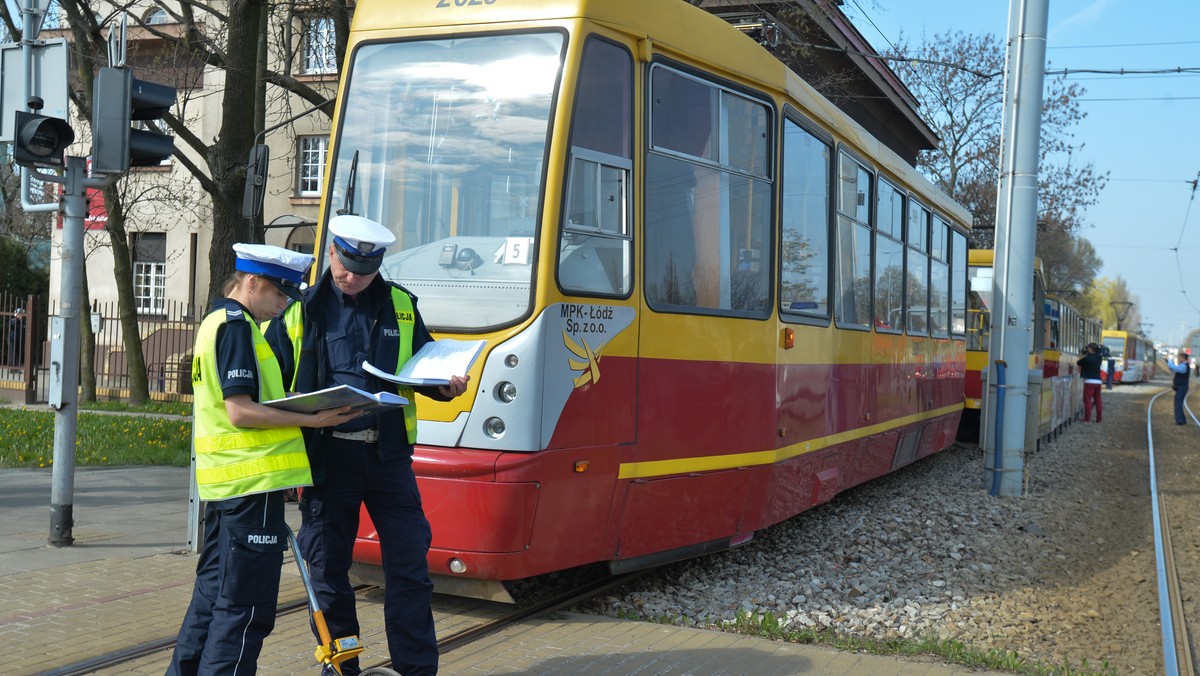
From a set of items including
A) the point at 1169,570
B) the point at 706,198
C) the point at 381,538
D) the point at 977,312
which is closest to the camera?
the point at 381,538

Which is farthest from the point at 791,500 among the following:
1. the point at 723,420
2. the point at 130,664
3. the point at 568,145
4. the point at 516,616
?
the point at 130,664

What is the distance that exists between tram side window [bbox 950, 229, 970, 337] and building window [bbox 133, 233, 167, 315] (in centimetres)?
1985

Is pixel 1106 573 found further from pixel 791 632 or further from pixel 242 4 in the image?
pixel 242 4

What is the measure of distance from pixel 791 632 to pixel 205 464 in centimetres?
333

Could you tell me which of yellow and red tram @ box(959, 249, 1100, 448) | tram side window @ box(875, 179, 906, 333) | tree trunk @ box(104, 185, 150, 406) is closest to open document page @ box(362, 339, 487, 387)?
tram side window @ box(875, 179, 906, 333)

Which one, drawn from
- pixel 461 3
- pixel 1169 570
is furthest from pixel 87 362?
pixel 1169 570

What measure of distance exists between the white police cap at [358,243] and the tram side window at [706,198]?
7.59 ft

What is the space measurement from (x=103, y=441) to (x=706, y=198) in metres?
9.70

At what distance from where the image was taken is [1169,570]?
877 cm

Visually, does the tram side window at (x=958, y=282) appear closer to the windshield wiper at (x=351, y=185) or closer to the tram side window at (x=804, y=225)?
the tram side window at (x=804, y=225)

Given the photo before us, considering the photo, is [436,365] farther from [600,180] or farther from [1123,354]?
[1123,354]

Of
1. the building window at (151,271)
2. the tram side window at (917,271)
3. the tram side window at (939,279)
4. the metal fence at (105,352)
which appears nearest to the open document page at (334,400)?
the tram side window at (917,271)

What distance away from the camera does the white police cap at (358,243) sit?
4.12 meters

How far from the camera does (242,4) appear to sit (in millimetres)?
11906
